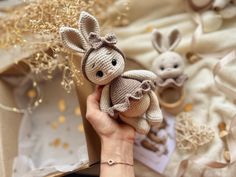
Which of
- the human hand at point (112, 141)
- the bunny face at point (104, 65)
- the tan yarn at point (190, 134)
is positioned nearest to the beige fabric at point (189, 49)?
the tan yarn at point (190, 134)

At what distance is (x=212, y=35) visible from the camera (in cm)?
100

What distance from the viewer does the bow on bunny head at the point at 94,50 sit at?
71cm

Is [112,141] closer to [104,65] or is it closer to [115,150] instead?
[115,150]

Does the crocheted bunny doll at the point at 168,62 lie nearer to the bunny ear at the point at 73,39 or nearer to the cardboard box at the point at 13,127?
the cardboard box at the point at 13,127

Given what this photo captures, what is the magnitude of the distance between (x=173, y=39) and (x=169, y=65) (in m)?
0.09

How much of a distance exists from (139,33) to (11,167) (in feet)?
1.73

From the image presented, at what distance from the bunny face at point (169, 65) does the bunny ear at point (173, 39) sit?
3 centimetres

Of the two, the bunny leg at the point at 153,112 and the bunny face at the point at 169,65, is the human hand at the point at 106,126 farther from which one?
the bunny face at the point at 169,65

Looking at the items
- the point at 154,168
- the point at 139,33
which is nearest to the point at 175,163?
the point at 154,168

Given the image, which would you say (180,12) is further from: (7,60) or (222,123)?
(7,60)

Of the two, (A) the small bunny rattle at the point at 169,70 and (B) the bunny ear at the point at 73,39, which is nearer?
(B) the bunny ear at the point at 73,39

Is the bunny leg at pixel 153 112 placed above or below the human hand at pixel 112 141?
above

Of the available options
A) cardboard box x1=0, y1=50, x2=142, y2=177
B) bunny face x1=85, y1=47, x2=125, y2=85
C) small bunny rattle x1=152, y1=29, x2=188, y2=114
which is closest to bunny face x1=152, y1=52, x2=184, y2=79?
small bunny rattle x1=152, y1=29, x2=188, y2=114

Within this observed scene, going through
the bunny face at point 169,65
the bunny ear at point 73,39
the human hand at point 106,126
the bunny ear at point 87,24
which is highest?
the bunny ear at point 87,24
